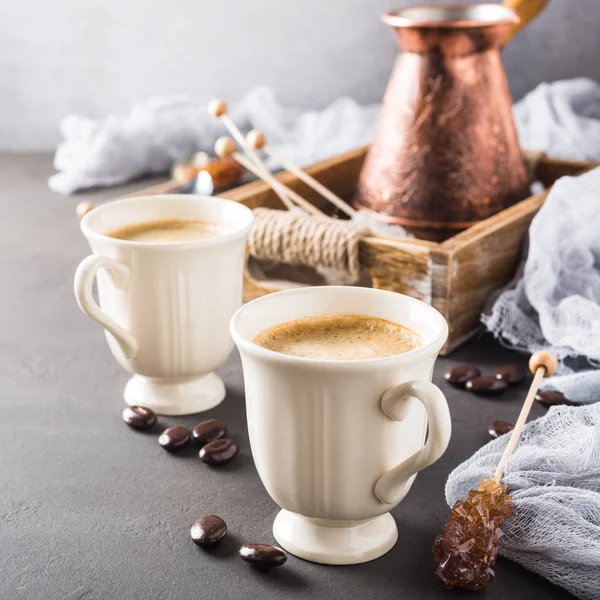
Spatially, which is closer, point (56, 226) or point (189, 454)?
point (189, 454)

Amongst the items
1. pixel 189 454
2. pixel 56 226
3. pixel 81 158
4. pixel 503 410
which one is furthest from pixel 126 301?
pixel 81 158

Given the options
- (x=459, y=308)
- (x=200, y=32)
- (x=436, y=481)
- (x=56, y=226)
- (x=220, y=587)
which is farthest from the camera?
(x=200, y=32)

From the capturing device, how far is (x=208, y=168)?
166cm

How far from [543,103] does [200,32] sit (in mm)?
768

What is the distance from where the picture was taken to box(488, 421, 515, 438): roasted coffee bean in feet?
3.00

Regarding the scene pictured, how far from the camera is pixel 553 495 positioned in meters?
0.74

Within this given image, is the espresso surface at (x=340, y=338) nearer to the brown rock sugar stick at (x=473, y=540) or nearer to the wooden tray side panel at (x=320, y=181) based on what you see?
the brown rock sugar stick at (x=473, y=540)

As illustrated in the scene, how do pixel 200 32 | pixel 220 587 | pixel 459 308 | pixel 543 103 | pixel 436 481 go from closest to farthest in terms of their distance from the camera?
1. pixel 220 587
2. pixel 436 481
3. pixel 459 308
4. pixel 543 103
5. pixel 200 32

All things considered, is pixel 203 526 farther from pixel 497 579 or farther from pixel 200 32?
pixel 200 32

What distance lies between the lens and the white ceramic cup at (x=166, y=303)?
902mm

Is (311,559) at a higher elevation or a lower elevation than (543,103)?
lower

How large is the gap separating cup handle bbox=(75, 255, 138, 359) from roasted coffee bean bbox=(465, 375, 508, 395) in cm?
35

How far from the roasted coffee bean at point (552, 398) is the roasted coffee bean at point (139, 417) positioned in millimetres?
395

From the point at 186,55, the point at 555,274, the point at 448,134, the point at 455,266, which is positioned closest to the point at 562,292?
the point at 555,274
